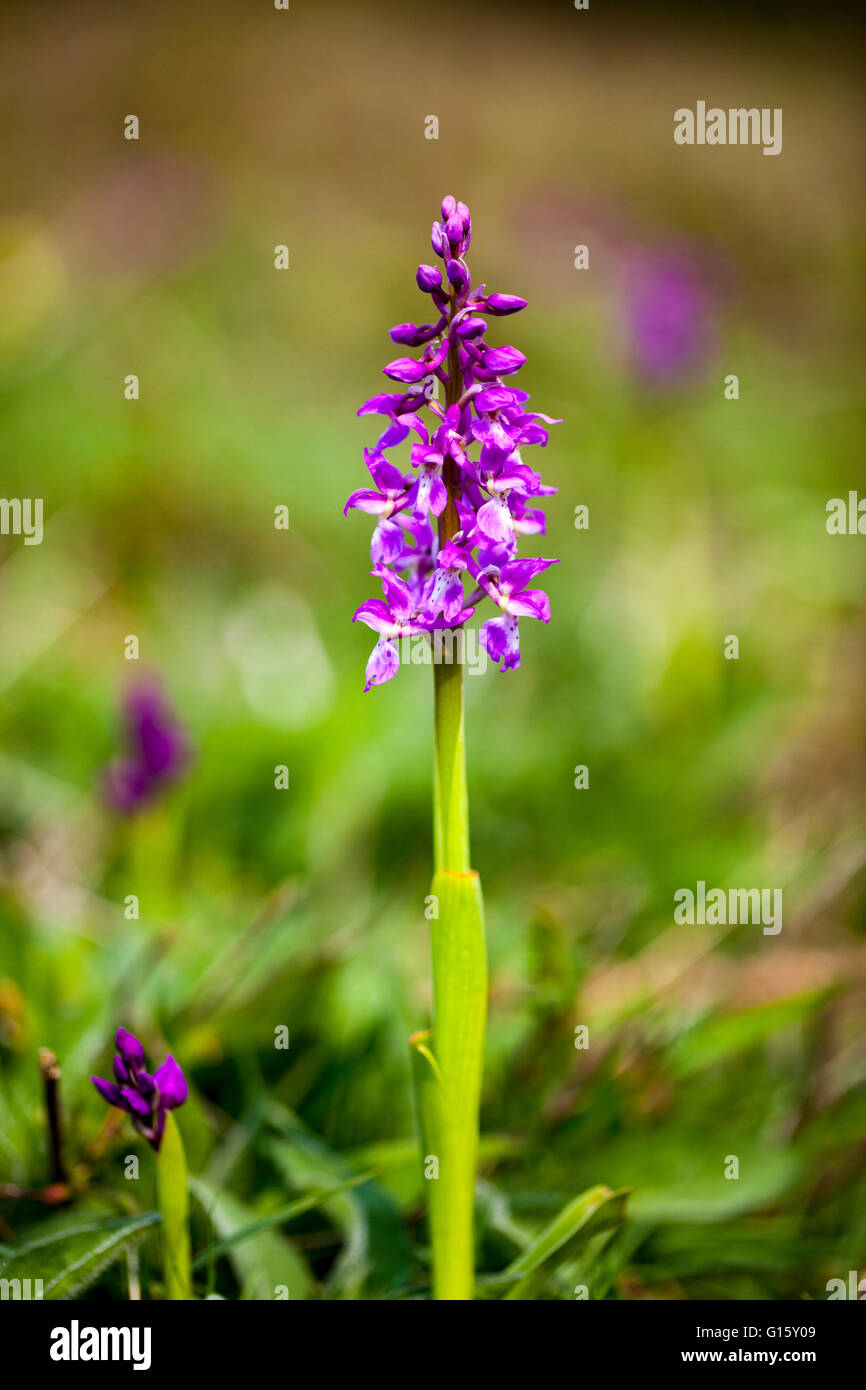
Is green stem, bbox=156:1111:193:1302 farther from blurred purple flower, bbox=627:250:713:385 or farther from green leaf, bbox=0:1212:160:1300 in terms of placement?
blurred purple flower, bbox=627:250:713:385

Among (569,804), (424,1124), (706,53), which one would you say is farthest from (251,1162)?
(706,53)

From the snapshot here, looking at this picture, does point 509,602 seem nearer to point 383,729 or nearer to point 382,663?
point 382,663

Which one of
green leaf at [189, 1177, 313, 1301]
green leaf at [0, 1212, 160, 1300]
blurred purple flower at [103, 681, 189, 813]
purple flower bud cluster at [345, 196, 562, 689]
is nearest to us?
purple flower bud cluster at [345, 196, 562, 689]

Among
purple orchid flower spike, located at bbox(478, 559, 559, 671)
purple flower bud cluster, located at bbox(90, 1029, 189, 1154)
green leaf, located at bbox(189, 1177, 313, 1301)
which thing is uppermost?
purple orchid flower spike, located at bbox(478, 559, 559, 671)

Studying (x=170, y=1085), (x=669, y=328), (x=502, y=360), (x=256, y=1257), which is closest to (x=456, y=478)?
(x=502, y=360)

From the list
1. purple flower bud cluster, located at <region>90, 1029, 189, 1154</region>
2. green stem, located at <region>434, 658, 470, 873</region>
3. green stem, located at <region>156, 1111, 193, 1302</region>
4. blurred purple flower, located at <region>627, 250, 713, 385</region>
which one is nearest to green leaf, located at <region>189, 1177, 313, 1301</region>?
green stem, located at <region>156, 1111, 193, 1302</region>

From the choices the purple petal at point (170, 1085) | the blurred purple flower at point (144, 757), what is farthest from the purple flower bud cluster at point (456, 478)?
the blurred purple flower at point (144, 757)
